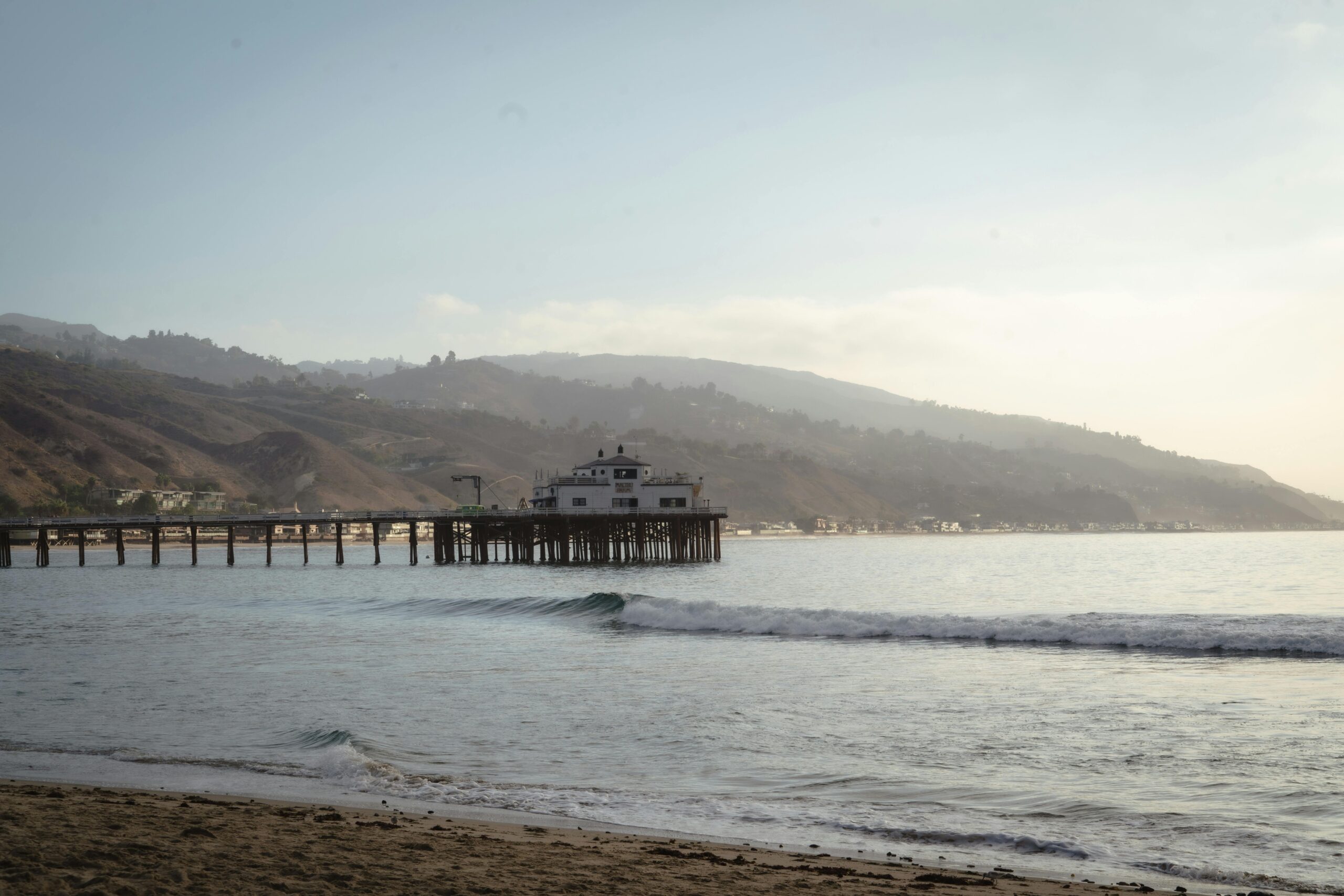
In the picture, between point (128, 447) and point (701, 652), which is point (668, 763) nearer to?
point (701, 652)

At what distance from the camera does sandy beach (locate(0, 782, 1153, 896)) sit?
8.27 metres

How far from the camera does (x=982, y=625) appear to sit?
33.6 meters

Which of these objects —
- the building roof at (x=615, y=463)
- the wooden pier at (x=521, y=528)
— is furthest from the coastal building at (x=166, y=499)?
the building roof at (x=615, y=463)

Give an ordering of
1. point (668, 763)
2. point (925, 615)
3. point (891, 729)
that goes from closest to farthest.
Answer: point (668, 763), point (891, 729), point (925, 615)

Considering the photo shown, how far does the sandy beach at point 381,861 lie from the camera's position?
27.1ft

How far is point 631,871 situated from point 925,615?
2859 centimetres

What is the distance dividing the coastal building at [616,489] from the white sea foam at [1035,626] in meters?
46.5

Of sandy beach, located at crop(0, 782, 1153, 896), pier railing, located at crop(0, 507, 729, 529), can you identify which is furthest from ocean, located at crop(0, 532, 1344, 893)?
pier railing, located at crop(0, 507, 729, 529)

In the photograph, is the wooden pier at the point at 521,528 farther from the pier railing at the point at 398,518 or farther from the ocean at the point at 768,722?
the ocean at the point at 768,722

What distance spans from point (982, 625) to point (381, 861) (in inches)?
1092

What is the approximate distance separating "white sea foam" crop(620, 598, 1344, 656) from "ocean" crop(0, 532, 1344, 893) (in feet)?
0.40

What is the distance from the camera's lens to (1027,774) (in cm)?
1368

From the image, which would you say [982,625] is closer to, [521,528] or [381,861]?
[381,861]

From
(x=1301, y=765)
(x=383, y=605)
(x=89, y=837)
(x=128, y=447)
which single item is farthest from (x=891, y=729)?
(x=128, y=447)
